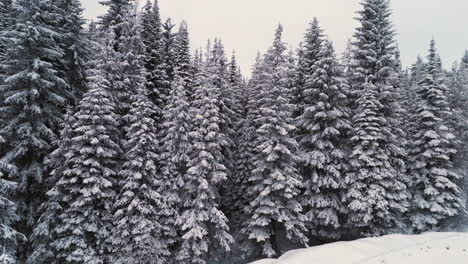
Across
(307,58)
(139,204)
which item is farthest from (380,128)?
(139,204)

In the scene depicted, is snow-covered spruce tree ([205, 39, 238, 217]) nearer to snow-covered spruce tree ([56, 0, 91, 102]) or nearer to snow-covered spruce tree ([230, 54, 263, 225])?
snow-covered spruce tree ([230, 54, 263, 225])

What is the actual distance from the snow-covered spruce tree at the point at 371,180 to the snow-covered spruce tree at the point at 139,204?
13405mm

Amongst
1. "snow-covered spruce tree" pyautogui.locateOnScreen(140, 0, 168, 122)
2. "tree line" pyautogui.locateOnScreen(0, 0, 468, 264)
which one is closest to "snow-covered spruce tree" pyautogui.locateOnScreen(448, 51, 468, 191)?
"tree line" pyautogui.locateOnScreen(0, 0, 468, 264)

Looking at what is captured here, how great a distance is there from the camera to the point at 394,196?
76.6 ft

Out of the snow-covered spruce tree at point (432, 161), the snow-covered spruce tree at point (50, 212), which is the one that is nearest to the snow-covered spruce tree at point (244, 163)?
the snow-covered spruce tree at point (432, 161)

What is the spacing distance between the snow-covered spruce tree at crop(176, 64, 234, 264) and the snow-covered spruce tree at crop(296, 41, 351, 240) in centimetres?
684

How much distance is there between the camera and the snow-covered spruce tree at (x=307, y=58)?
28.0 meters

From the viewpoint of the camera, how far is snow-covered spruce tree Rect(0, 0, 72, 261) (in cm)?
2028

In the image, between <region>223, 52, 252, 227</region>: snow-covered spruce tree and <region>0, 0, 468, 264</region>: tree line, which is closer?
<region>0, 0, 468, 264</region>: tree line

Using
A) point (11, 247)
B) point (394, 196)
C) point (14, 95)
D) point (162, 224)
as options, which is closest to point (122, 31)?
point (14, 95)

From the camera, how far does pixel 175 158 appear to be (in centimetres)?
2306

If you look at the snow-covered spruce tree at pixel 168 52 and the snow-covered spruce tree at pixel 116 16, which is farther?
the snow-covered spruce tree at pixel 168 52

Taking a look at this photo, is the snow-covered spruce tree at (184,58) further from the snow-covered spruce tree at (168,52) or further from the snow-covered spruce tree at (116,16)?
the snow-covered spruce tree at (116,16)

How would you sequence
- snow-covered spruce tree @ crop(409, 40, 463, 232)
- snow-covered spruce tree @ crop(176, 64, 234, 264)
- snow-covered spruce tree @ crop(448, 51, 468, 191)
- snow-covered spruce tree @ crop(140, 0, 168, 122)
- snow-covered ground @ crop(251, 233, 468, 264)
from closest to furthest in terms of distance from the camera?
snow-covered ground @ crop(251, 233, 468, 264)
snow-covered spruce tree @ crop(176, 64, 234, 264)
snow-covered spruce tree @ crop(409, 40, 463, 232)
snow-covered spruce tree @ crop(140, 0, 168, 122)
snow-covered spruce tree @ crop(448, 51, 468, 191)
